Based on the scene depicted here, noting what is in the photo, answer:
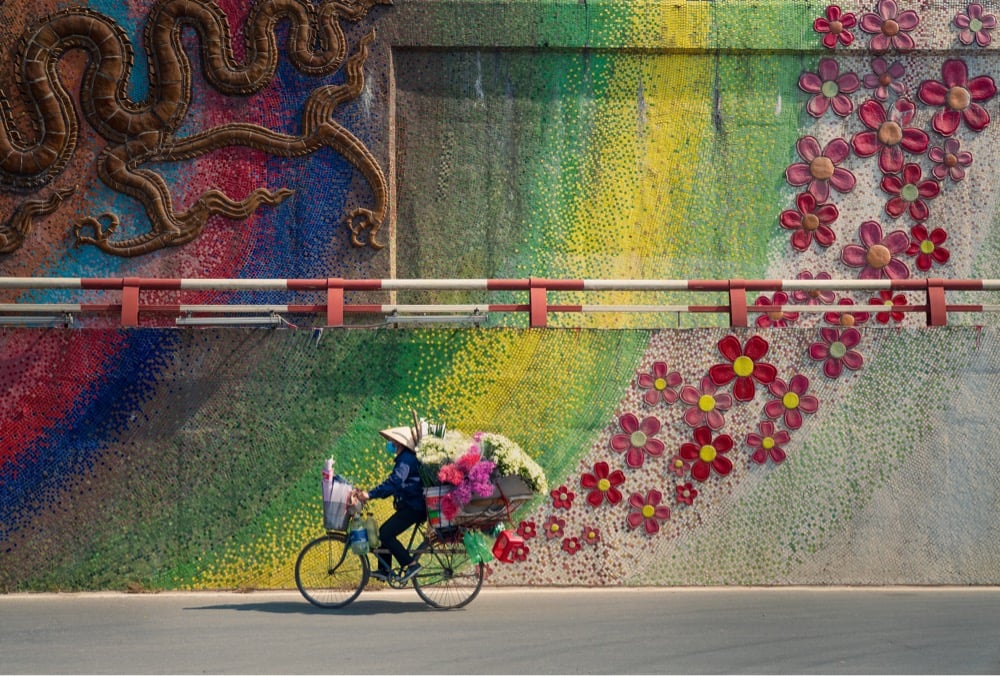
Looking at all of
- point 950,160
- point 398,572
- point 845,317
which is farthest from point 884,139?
point 398,572

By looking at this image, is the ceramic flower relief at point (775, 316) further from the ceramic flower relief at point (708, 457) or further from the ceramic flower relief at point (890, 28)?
the ceramic flower relief at point (708, 457)

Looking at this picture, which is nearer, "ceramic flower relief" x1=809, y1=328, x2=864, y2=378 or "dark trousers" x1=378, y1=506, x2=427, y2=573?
"dark trousers" x1=378, y1=506, x2=427, y2=573

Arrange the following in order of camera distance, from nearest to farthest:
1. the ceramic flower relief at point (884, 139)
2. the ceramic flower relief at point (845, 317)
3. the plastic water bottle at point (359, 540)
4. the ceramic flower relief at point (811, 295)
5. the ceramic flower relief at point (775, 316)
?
the plastic water bottle at point (359, 540) < the ceramic flower relief at point (845, 317) < the ceramic flower relief at point (775, 316) < the ceramic flower relief at point (811, 295) < the ceramic flower relief at point (884, 139)

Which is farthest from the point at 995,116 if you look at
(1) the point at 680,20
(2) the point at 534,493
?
(2) the point at 534,493

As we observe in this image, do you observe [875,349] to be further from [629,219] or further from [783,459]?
[629,219]

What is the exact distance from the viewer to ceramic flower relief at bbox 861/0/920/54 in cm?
1505

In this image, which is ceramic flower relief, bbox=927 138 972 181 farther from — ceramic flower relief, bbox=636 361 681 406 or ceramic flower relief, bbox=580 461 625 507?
ceramic flower relief, bbox=580 461 625 507

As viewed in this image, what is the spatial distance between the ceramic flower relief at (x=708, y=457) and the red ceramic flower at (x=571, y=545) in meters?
1.13

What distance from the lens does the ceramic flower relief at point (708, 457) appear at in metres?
11.7

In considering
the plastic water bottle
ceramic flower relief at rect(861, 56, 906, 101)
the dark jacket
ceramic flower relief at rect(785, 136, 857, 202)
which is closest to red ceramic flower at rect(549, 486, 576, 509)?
the dark jacket

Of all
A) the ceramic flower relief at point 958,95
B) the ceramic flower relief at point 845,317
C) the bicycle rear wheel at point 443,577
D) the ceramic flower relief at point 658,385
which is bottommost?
the bicycle rear wheel at point 443,577

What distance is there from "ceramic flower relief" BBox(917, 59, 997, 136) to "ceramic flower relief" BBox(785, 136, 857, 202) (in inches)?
44.0

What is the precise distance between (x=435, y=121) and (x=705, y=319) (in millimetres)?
3627

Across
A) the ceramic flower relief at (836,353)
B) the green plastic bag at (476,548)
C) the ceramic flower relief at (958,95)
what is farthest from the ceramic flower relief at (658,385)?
the ceramic flower relief at (958,95)
